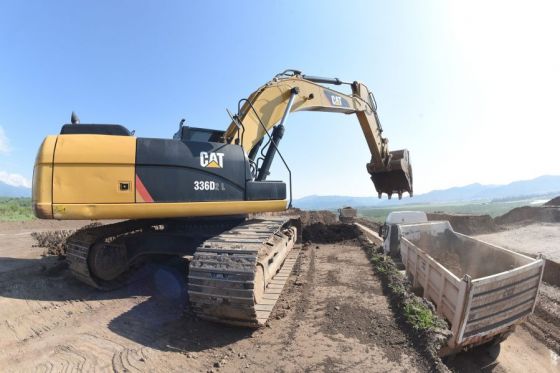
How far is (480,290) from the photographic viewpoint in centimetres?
440

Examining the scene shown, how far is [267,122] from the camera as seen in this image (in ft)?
23.6

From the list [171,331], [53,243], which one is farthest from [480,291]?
[53,243]

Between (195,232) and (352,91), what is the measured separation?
279 inches

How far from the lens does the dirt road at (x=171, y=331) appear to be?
11.3 feet

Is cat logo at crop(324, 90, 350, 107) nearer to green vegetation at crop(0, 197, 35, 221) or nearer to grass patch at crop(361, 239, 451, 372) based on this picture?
grass patch at crop(361, 239, 451, 372)

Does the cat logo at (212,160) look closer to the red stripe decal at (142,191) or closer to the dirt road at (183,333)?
the red stripe decal at (142,191)

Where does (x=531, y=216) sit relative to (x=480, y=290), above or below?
above

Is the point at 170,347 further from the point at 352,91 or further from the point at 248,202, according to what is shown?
the point at 352,91

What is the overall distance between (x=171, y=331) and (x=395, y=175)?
9.16 metres

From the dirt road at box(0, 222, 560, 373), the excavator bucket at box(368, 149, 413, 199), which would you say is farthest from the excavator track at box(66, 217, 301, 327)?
the excavator bucket at box(368, 149, 413, 199)

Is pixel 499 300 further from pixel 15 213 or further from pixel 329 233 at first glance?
pixel 15 213

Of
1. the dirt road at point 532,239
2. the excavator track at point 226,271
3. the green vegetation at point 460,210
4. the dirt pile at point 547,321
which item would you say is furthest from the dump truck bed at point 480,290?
the green vegetation at point 460,210

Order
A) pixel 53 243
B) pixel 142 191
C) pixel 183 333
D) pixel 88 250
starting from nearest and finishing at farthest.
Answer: pixel 183 333 → pixel 142 191 → pixel 88 250 → pixel 53 243

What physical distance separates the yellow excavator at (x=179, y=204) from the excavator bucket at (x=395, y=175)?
5874 mm
